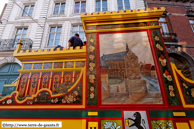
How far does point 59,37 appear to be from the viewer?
994 cm

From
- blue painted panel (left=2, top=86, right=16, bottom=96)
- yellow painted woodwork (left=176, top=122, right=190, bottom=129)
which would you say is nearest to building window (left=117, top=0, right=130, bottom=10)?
yellow painted woodwork (left=176, top=122, right=190, bottom=129)

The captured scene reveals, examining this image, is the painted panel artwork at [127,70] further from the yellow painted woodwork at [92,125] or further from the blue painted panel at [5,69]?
the blue painted panel at [5,69]

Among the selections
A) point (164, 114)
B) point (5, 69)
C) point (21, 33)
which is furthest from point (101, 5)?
point (164, 114)

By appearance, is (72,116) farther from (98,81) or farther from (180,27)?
(180,27)

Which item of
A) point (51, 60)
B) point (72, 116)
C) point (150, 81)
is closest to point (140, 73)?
point (150, 81)

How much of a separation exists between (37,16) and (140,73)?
11887mm

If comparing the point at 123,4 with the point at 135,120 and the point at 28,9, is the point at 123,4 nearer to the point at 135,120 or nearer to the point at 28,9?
the point at 28,9

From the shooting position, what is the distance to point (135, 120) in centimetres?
297

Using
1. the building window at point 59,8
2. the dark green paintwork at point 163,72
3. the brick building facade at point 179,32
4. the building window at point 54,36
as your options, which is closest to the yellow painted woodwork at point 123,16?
the dark green paintwork at point 163,72

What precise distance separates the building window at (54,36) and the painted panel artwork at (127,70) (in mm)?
6949

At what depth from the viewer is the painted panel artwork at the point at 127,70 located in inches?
130

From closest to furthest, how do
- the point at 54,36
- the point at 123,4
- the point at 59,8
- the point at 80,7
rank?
the point at 54,36
the point at 123,4
the point at 80,7
the point at 59,8

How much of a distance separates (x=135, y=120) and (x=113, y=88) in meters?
1.08

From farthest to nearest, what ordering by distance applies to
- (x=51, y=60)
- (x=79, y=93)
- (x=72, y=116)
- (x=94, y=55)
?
1. (x=51, y=60)
2. (x=94, y=55)
3. (x=79, y=93)
4. (x=72, y=116)
